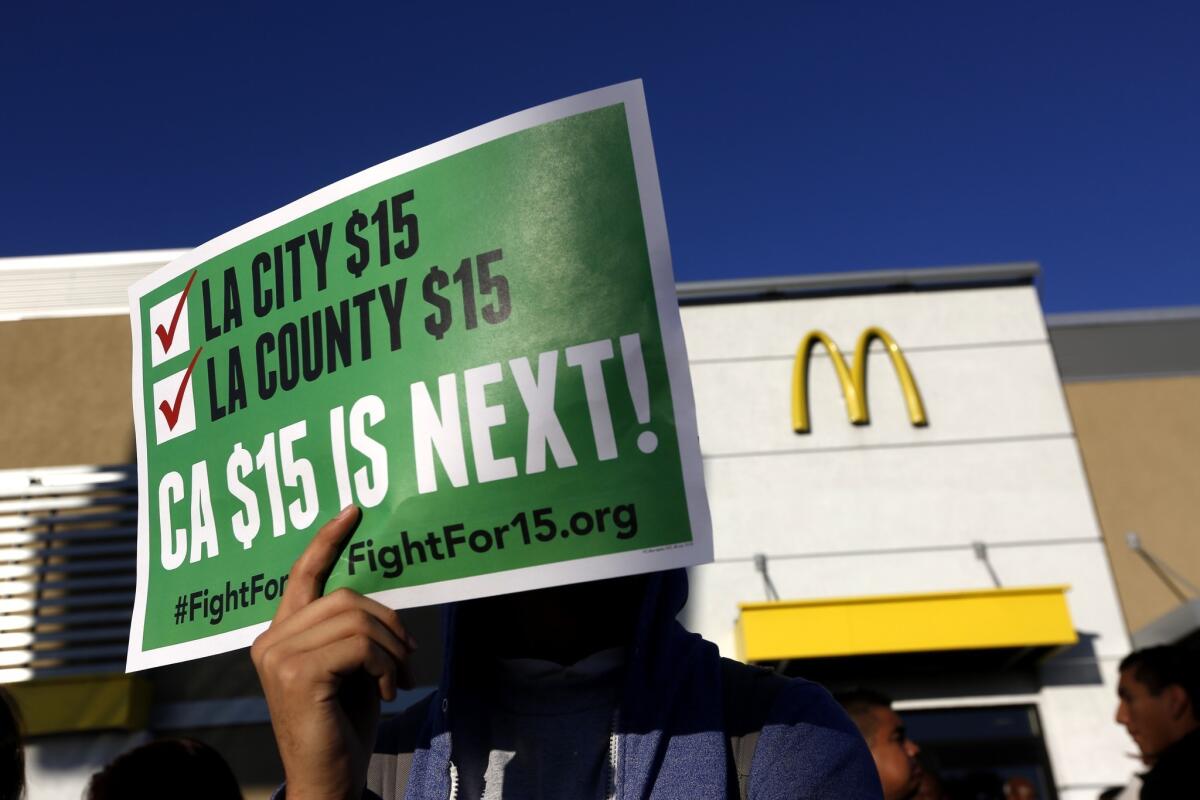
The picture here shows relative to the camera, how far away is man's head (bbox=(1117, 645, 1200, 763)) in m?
3.37

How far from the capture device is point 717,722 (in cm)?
133

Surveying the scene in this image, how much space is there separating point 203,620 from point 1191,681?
3385mm

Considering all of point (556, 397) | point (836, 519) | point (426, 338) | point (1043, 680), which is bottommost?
point (1043, 680)

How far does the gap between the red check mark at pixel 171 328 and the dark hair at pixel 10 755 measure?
2.20 ft

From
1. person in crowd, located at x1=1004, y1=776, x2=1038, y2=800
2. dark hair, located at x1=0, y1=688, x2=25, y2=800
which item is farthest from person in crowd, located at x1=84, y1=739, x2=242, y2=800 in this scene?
person in crowd, located at x1=1004, y1=776, x2=1038, y2=800

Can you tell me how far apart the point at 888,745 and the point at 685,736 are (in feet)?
9.87

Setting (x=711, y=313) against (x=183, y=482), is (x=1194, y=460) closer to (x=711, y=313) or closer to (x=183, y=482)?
(x=711, y=313)

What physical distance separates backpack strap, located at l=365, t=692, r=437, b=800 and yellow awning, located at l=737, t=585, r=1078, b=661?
23.1 ft

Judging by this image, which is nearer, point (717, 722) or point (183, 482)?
point (717, 722)

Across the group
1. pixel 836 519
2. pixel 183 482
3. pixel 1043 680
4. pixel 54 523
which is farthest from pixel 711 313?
pixel 183 482

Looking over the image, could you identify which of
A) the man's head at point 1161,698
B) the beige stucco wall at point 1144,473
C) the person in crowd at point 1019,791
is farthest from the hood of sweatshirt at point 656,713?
the beige stucco wall at point 1144,473

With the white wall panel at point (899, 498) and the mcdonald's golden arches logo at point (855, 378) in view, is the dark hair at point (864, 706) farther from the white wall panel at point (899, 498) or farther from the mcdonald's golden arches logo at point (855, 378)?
the mcdonald's golden arches logo at point (855, 378)

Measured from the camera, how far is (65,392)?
1021 cm

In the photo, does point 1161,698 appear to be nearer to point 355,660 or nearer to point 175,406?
point 355,660
